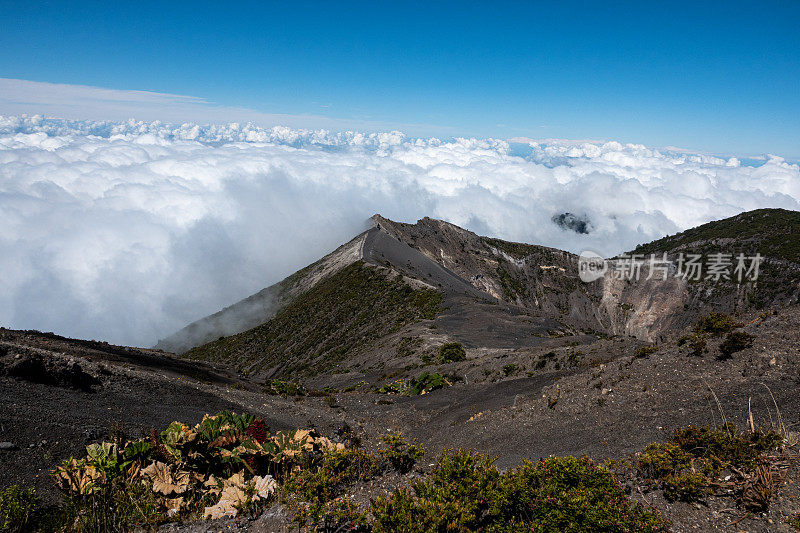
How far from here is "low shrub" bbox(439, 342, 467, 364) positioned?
112ft

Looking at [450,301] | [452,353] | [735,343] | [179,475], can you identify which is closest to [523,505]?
[179,475]

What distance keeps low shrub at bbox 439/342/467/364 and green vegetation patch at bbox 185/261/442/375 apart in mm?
14513

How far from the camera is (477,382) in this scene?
2683cm

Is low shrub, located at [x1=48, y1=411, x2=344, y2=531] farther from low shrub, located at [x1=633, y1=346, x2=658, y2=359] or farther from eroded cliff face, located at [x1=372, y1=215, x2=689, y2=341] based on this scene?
eroded cliff face, located at [x1=372, y1=215, x2=689, y2=341]

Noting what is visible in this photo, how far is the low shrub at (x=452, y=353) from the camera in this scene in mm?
34188

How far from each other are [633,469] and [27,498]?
13.4 m

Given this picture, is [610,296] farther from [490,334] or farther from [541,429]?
[541,429]

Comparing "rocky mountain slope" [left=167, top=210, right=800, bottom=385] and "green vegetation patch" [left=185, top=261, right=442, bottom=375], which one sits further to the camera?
"green vegetation patch" [left=185, top=261, right=442, bottom=375]

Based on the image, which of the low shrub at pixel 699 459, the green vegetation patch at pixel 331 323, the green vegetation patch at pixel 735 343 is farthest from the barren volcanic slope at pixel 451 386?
the green vegetation patch at pixel 331 323

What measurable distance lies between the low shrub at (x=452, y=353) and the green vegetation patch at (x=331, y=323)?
14513mm

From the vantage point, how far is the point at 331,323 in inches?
2547

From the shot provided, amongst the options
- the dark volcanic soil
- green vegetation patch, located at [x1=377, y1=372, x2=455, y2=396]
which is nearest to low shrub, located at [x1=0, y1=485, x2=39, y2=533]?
the dark volcanic soil

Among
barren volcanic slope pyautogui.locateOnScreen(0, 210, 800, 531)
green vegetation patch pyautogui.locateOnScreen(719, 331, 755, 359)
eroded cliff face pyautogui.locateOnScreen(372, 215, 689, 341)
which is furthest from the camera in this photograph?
eroded cliff face pyautogui.locateOnScreen(372, 215, 689, 341)

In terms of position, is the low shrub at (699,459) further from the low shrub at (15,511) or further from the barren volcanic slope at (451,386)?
the low shrub at (15,511)
